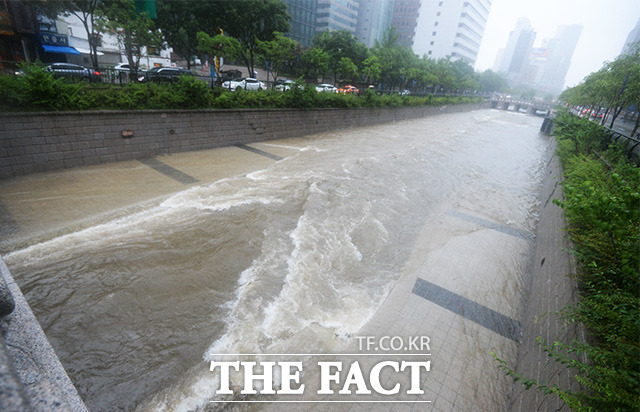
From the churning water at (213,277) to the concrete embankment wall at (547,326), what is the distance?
2.02 meters

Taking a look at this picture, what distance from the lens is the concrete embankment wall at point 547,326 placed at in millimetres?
2834

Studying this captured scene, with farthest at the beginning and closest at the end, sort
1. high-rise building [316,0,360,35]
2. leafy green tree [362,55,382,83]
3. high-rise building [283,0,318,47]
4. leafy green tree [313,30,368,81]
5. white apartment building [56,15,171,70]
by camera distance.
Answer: high-rise building [316,0,360,35] < high-rise building [283,0,318,47] < leafy green tree [313,30,368,81] < leafy green tree [362,55,382,83] < white apartment building [56,15,171,70]

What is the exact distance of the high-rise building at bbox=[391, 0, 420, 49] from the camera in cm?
9131

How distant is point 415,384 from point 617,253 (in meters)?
2.73

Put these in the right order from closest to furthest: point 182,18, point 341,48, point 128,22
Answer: point 128,22, point 182,18, point 341,48

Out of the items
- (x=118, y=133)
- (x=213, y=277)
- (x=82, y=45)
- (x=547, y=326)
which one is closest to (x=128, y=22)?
(x=82, y=45)

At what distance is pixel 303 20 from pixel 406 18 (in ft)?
154

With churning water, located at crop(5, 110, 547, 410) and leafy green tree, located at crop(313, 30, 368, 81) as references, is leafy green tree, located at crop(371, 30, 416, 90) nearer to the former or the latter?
leafy green tree, located at crop(313, 30, 368, 81)

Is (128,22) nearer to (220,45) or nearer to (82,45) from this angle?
(220,45)

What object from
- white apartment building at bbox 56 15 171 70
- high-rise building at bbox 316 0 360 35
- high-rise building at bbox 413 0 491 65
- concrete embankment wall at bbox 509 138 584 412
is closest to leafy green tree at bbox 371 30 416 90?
white apartment building at bbox 56 15 171 70

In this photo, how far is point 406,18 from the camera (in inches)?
3656

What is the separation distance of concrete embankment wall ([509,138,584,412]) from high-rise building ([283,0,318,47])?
64.1 metres

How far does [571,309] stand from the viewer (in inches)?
128

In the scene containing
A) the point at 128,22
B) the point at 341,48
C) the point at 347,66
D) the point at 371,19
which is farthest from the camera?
the point at 371,19
